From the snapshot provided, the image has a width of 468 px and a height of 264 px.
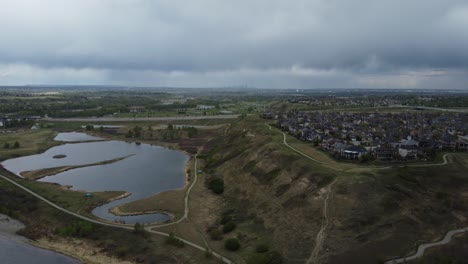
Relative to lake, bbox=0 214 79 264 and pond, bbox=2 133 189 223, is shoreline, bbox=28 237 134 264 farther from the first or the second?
pond, bbox=2 133 189 223

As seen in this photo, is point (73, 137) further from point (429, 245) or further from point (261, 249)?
point (429, 245)

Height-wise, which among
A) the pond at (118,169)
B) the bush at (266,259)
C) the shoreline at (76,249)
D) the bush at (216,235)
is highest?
the bush at (266,259)

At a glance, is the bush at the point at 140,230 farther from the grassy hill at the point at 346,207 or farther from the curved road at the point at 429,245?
the curved road at the point at 429,245

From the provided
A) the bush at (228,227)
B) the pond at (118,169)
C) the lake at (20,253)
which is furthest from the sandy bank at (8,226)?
the bush at (228,227)

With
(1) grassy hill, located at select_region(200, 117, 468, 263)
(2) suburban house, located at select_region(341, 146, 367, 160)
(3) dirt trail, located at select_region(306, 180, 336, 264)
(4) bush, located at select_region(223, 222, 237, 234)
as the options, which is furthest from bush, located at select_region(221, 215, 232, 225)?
(2) suburban house, located at select_region(341, 146, 367, 160)

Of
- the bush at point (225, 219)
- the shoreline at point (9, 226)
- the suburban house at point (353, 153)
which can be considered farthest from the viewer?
the suburban house at point (353, 153)

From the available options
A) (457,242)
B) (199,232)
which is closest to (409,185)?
(457,242)
